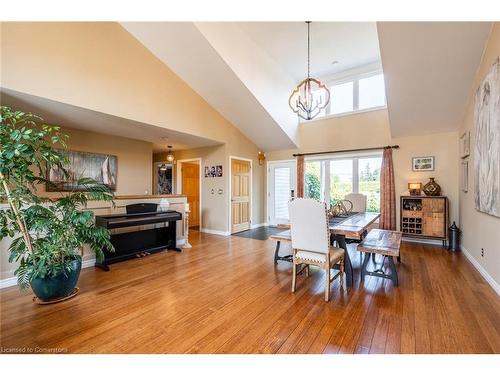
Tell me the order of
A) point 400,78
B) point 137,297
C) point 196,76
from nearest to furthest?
point 137,297
point 400,78
point 196,76

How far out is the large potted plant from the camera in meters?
2.17

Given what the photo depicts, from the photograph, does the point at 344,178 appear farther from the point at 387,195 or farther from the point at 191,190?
the point at 191,190

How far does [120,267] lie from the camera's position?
139 inches

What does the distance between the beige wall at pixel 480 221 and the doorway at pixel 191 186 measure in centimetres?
595

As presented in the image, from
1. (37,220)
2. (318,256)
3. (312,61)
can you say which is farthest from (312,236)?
(312,61)

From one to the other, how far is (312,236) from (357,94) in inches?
187

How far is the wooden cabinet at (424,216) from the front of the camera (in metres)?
4.61

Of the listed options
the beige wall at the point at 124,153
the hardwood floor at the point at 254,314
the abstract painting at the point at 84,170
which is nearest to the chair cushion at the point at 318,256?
the hardwood floor at the point at 254,314

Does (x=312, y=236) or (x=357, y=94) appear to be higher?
(x=357, y=94)

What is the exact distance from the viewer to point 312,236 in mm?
2574
